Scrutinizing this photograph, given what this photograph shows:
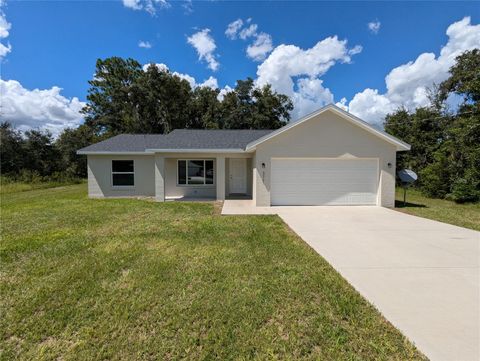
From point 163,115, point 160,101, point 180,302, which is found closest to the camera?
point 180,302

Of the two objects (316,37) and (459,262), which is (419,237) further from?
(316,37)

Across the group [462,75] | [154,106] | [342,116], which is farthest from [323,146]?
[154,106]

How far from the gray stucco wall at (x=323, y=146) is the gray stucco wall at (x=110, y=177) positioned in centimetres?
674

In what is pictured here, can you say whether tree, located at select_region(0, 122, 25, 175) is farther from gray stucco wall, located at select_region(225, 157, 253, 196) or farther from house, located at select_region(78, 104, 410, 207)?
gray stucco wall, located at select_region(225, 157, 253, 196)

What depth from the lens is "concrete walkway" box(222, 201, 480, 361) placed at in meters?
2.62

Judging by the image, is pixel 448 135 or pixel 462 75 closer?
pixel 448 135

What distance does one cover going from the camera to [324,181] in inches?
432

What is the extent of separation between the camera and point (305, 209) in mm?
10109

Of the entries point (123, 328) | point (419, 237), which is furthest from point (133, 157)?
point (419, 237)

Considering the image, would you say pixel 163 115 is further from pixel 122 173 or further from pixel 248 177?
pixel 248 177

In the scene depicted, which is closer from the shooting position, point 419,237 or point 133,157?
point 419,237

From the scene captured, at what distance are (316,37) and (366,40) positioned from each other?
3933mm

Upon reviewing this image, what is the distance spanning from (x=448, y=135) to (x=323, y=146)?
40.4 ft

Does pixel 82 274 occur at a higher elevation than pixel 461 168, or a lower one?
lower
